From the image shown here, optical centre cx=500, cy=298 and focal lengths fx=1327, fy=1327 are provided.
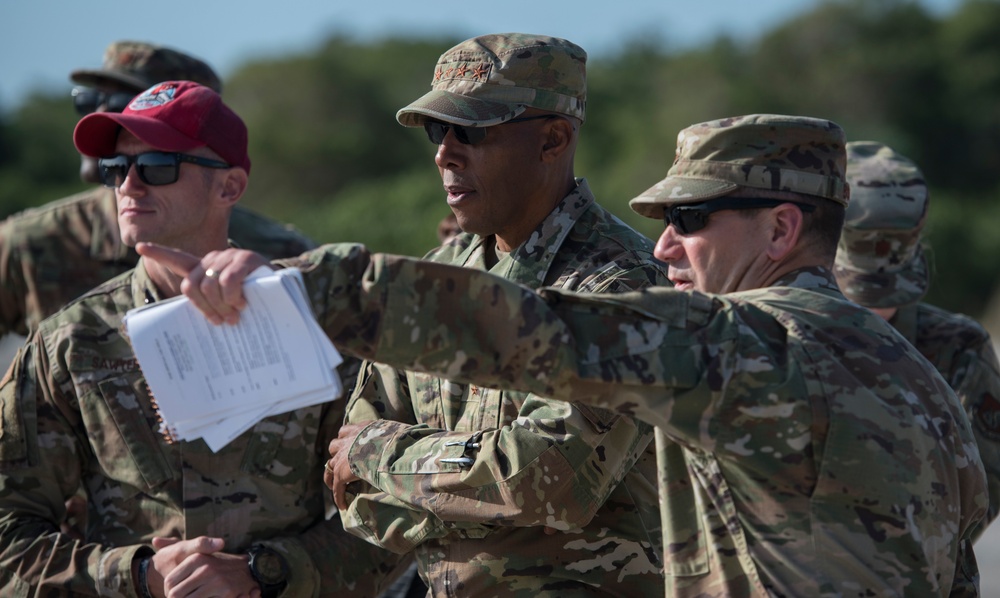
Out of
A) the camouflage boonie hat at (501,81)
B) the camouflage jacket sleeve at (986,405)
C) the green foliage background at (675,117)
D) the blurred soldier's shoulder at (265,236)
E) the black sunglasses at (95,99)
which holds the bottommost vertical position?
the green foliage background at (675,117)

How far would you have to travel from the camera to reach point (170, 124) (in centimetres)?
462

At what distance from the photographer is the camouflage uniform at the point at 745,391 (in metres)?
2.68

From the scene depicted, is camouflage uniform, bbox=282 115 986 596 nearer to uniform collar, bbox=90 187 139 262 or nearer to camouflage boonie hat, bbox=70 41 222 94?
uniform collar, bbox=90 187 139 262

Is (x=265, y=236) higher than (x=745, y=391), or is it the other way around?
(x=745, y=391)

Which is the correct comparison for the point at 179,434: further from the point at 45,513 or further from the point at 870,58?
the point at 870,58

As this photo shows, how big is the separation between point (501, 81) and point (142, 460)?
1.74m

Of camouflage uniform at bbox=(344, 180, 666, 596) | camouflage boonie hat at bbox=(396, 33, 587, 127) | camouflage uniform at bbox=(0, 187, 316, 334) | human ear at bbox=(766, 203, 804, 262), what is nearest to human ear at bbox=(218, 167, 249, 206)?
camouflage boonie hat at bbox=(396, 33, 587, 127)

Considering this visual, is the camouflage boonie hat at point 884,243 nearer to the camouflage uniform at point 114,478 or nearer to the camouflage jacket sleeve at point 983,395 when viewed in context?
the camouflage jacket sleeve at point 983,395

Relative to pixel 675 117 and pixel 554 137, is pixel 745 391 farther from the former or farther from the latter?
pixel 675 117

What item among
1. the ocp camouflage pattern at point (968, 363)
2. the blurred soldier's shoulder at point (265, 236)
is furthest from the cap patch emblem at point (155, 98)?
the ocp camouflage pattern at point (968, 363)

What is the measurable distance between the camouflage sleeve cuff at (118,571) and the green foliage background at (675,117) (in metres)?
25.9

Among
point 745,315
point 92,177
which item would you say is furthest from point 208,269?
point 92,177

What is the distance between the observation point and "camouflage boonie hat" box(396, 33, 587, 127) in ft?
13.4

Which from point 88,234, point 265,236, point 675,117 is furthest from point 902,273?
point 675,117
